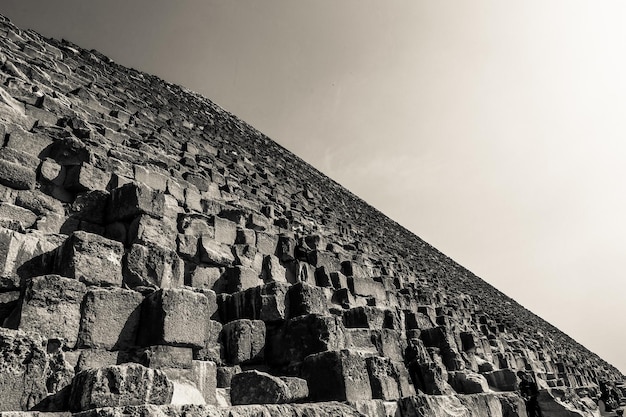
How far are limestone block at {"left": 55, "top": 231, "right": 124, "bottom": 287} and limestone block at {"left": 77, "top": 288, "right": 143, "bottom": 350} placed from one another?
0.21 m

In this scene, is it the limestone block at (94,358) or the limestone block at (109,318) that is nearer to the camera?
the limestone block at (94,358)

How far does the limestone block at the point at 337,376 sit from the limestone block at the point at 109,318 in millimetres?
1335

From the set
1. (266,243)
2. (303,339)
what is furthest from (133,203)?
(266,243)

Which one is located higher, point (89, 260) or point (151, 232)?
point (151, 232)

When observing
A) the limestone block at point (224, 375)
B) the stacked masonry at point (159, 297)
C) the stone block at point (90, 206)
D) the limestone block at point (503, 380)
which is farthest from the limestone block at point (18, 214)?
the limestone block at point (503, 380)

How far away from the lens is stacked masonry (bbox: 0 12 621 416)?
264 cm

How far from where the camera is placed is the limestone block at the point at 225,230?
201 inches

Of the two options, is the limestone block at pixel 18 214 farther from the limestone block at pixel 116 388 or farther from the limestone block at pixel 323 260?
the limestone block at pixel 323 260

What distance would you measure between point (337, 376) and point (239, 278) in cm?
173

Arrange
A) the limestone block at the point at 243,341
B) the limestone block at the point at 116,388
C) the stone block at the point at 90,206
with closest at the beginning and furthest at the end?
the limestone block at the point at 116,388 < the limestone block at the point at 243,341 < the stone block at the point at 90,206

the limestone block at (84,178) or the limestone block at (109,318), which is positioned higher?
the limestone block at (84,178)

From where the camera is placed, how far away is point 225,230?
5246mm

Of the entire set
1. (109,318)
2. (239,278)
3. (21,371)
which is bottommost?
(21,371)

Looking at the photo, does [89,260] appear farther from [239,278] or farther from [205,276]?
[239,278]
